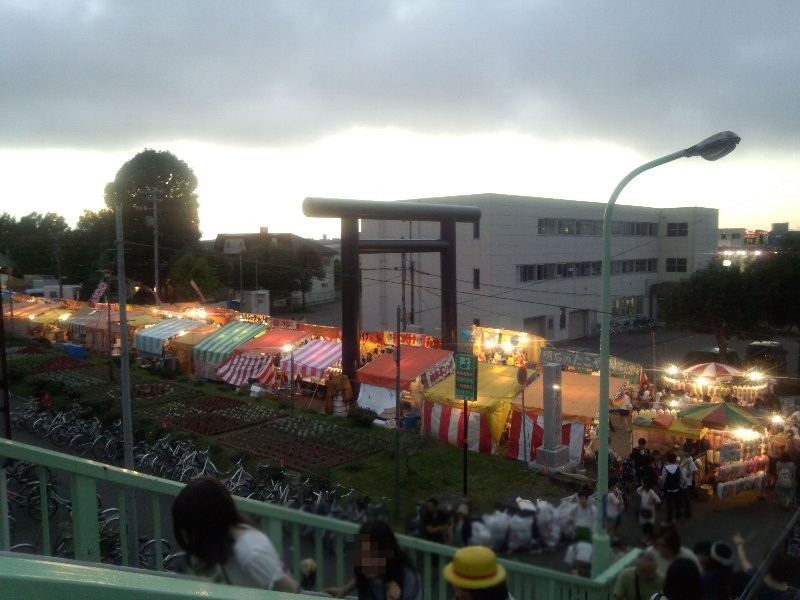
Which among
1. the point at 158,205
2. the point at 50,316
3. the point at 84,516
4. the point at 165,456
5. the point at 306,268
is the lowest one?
the point at 165,456

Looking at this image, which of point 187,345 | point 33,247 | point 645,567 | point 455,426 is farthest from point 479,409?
point 33,247

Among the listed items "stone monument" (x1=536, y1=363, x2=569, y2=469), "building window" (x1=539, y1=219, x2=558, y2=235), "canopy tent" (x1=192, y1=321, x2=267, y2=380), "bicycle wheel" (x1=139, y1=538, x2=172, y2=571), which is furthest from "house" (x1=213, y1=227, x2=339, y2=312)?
"bicycle wheel" (x1=139, y1=538, x2=172, y2=571)

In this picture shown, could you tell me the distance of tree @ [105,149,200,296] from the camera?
36.4m

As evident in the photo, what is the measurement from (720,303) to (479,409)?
605 inches

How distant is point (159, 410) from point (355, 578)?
15866mm

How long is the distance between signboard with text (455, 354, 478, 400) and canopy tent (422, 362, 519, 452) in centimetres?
263

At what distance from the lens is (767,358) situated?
2084cm

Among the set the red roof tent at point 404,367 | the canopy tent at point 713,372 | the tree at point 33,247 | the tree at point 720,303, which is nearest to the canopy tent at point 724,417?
the canopy tent at point 713,372

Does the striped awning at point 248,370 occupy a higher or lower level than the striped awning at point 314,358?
lower

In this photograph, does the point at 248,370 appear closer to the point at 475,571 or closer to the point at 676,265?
the point at 475,571

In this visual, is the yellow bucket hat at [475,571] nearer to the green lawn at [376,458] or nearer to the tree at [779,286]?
the green lawn at [376,458]

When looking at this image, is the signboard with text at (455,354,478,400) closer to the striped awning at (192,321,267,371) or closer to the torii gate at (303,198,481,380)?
the torii gate at (303,198,481,380)

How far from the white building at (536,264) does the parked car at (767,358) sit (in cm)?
559

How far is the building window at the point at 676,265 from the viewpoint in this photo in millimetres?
38031
